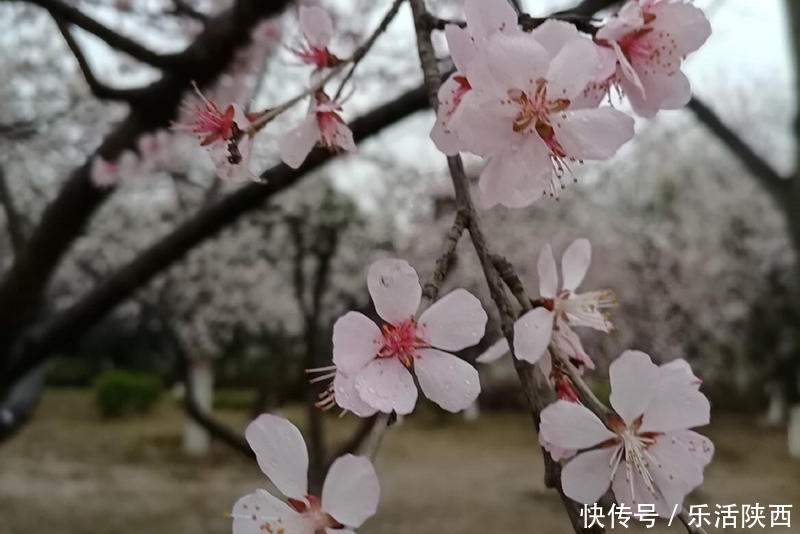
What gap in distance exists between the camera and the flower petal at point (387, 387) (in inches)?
9.7

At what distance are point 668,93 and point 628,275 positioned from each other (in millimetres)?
3076

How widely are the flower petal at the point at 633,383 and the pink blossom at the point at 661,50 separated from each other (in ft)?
0.45

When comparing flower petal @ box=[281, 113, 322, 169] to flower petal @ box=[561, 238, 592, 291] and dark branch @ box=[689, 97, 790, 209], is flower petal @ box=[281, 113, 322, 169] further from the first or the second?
dark branch @ box=[689, 97, 790, 209]

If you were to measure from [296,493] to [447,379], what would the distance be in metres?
0.08

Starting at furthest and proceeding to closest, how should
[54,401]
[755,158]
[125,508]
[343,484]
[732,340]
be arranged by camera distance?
1. [54,401]
2. [732,340]
3. [125,508]
4. [755,158]
5. [343,484]

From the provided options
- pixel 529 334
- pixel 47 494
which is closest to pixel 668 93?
pixel 529 334

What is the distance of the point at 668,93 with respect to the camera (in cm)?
34

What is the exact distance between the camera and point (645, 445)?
0.28m

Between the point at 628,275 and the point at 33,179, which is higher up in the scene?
the point at 33,179

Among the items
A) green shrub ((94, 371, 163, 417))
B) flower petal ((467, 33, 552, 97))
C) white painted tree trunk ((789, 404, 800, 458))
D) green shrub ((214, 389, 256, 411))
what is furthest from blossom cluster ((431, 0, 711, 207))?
green shrub ((94, 371, 163, 417))

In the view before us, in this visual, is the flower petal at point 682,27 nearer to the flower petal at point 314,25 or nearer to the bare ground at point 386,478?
the flower petal at point 314,25

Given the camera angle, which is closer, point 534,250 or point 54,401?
point 534,250

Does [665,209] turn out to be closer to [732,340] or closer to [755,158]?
[732,340]

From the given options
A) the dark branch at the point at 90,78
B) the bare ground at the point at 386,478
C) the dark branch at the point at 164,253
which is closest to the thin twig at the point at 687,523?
the dark branch at the point at 90,78
